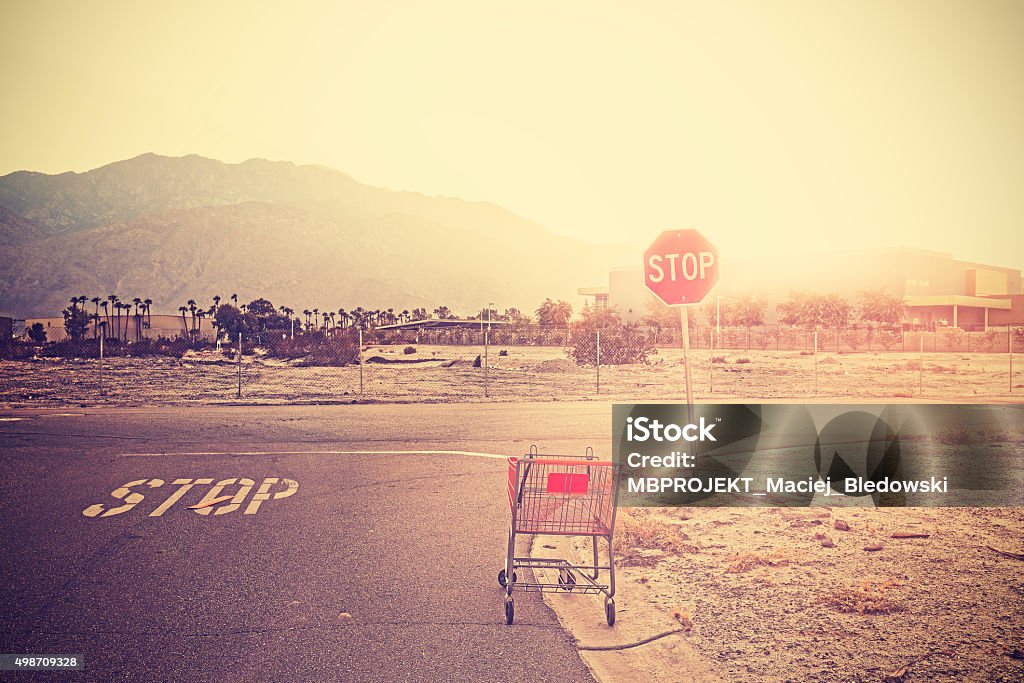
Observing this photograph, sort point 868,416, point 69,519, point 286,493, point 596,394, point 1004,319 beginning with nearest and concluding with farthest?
point 69,519, point 286,493, point 868,416, point 596,394, point 1004,319

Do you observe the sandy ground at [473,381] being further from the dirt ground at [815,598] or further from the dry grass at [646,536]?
the dirt ground at [815,598]

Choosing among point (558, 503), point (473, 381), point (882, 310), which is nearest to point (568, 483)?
point (558, 503)

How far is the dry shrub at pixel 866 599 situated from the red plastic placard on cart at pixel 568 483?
2.13m

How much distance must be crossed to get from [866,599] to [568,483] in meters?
2.49

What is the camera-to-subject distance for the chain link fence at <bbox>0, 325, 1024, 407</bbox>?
93.8 ft

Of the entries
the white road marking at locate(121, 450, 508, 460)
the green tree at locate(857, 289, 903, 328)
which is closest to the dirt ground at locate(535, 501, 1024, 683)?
the white road marking at locate(121, 450, 508, 460)

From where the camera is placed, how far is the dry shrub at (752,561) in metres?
7.22

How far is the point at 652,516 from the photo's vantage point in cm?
937

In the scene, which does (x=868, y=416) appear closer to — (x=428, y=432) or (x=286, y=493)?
(x=428, y=432)

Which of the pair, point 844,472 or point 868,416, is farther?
point 868,416

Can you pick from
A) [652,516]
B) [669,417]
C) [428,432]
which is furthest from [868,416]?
[652,516]

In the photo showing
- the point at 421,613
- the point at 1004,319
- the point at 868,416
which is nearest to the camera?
the point at 421,613

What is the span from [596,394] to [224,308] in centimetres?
7563

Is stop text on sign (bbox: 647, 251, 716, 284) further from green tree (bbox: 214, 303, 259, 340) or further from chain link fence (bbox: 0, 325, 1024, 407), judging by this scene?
green tree (bbox: 214, 303, 259, 340)
